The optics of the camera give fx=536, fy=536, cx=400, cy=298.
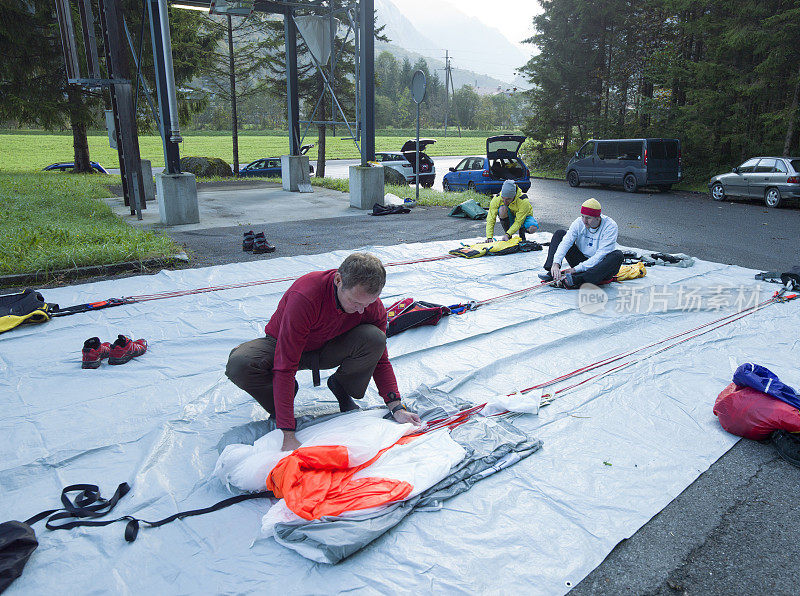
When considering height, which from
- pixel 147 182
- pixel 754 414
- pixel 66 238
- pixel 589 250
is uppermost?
pixel 147 182

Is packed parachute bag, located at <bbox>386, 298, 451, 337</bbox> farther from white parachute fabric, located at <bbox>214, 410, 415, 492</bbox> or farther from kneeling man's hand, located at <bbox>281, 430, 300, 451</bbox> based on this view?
kneeling man's hand, located at <bbox>281, 430, 300, 451</bbox>

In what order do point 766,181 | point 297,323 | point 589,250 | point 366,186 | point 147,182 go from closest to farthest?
point 297,323
point 589,250
point 366,186
point 147,182
point 766,181

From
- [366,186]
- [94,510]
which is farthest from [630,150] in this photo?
[94,510]

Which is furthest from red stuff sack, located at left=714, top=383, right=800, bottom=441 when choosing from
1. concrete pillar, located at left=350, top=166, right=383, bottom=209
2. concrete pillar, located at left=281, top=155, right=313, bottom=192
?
concrete pillar, located at left=281, top=155, right=313, bottom=192

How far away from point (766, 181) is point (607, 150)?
5.49 meters

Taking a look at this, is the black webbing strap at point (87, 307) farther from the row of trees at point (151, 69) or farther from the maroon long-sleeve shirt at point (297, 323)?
the row of trees at point (151, 69)

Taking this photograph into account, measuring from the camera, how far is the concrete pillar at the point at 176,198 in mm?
10031

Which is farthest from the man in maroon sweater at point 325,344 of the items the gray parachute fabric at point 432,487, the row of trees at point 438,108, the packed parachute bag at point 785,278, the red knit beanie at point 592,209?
the row of trees at point 438,108

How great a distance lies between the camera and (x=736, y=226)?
36.9 feet

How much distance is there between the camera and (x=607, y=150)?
18.7m

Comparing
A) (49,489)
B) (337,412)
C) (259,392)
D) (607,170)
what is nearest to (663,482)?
(337,412)

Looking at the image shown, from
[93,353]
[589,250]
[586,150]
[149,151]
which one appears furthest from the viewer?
[149,151]

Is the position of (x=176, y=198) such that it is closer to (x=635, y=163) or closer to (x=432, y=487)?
(x=432, y=487)

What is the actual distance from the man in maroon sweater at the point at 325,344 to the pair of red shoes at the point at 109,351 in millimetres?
1660
